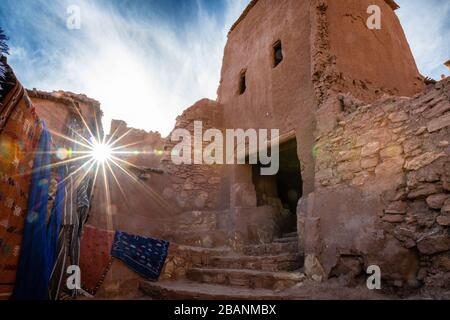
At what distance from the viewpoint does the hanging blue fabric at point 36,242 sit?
7.83 feet

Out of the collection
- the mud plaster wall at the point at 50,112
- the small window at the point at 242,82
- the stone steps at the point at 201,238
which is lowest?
the stone steps at the point at 201,238

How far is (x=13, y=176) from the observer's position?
7.80 feet

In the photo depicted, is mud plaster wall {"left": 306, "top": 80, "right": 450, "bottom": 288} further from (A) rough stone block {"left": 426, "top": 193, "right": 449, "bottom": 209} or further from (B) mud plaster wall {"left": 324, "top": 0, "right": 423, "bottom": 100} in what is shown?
(B) mud plaster wall {"left": 324, "top": 0, "right": 423, "bottom": 100}

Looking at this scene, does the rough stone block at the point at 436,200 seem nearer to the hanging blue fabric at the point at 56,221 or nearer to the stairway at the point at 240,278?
the stairway at the point at 240,278

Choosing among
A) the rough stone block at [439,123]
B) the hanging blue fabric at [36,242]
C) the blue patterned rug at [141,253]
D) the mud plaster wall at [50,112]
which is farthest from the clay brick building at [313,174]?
the mud plaster wall at [50,112]

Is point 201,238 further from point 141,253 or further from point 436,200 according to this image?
point 436,200

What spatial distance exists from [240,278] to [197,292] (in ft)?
2.48

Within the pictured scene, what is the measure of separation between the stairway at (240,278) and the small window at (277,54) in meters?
4.36

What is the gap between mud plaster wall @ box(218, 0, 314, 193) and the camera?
211 inches

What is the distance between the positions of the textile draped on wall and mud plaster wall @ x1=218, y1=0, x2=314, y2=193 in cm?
409

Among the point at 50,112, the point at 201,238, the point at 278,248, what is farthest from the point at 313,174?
the point at 50,112

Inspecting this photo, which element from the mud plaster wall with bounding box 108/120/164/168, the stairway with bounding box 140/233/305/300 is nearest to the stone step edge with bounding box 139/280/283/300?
the stairway with bounding box 140/233/305/300

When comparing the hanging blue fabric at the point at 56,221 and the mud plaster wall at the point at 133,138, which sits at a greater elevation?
the mud plaster wall at the point at 133,138
